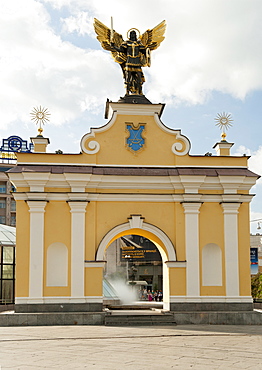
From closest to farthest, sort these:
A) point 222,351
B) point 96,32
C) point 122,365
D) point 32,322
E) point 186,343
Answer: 1. point 122,365
2. point 222,351
3. point 186,343
4. point 32,322
5. point 96,32

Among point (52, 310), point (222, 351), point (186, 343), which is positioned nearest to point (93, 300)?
point (52, 310)

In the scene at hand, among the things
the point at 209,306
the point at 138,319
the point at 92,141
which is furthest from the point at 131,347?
the point at 92,141

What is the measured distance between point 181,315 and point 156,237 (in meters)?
3.24

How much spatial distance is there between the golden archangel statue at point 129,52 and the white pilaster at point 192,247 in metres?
5.37

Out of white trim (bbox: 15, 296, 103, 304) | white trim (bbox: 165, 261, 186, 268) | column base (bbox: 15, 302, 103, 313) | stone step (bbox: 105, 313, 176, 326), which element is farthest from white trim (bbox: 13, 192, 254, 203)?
stone step (bbox: 105, 313, 176, 326)

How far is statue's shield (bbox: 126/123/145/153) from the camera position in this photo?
853 inches

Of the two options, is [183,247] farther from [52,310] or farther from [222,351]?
[222,351]

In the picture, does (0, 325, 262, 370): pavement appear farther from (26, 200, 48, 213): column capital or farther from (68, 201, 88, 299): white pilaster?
(26, 200, 48, 213): column capital

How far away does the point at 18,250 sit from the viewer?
20.4 meters

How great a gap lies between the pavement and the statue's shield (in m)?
7.10

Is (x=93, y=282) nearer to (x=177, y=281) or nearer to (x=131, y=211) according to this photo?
(x=131, y=211)

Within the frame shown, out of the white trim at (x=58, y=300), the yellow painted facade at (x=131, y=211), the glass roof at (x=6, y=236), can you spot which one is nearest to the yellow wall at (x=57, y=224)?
the yellow painted facade at (x=131, y=211)

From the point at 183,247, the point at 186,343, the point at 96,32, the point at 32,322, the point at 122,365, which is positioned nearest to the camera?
the point at 122,365

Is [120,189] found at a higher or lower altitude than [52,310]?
higher
